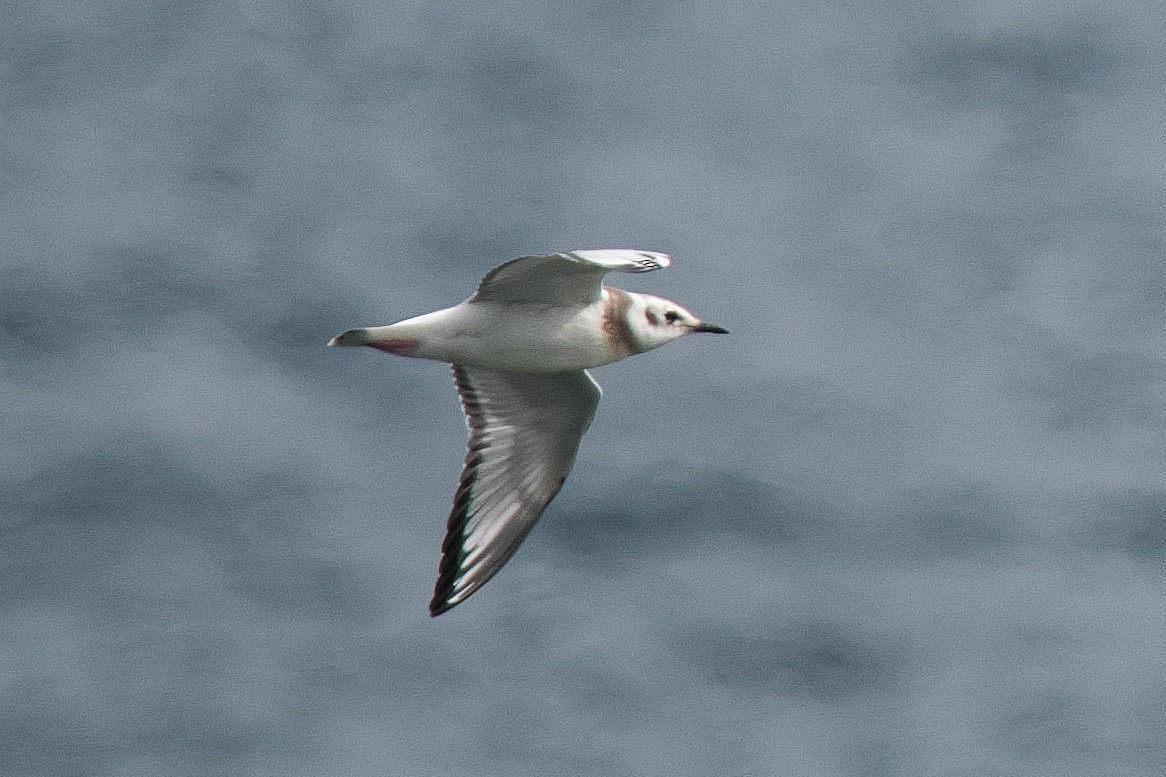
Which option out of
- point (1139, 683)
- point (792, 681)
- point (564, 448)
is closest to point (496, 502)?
point (564, 448)

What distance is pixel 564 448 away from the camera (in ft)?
41.3

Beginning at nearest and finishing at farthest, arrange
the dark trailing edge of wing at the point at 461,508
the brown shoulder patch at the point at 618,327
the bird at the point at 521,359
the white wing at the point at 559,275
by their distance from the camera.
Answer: the white wing at the point at 559,275
the bird at the point at 521,359
the brown shoulder patch at the point at 618,327
the dark trailing edge of wing at the point at 461,508

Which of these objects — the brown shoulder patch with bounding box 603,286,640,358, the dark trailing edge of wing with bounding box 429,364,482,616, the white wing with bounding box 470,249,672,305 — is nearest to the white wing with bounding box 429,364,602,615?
the dark trailing edge of wing with bounding box 429,364,482,616

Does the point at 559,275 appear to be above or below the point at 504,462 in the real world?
above

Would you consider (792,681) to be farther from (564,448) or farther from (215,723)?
(564,448)

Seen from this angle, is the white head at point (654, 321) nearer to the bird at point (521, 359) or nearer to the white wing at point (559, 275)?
the bird at point (521, 359)

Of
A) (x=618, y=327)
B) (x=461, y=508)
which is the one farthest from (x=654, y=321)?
(x=461, y=508)

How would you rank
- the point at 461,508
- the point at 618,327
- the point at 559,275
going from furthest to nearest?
the point at 461,508 < the point at 618,327 < the point at 559,275

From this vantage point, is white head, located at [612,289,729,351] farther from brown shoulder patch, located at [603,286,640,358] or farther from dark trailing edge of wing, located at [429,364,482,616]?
dark trailing edge of wing, located at [429,364,482,616]

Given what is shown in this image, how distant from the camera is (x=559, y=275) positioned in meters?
11.2

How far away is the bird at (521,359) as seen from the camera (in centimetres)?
Answer: 1127

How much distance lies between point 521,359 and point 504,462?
3.63ft

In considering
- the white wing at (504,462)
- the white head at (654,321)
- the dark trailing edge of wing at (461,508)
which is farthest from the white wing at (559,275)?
the dark trailing edge of wing at (461,508)

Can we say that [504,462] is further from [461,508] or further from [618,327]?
[618,327]
